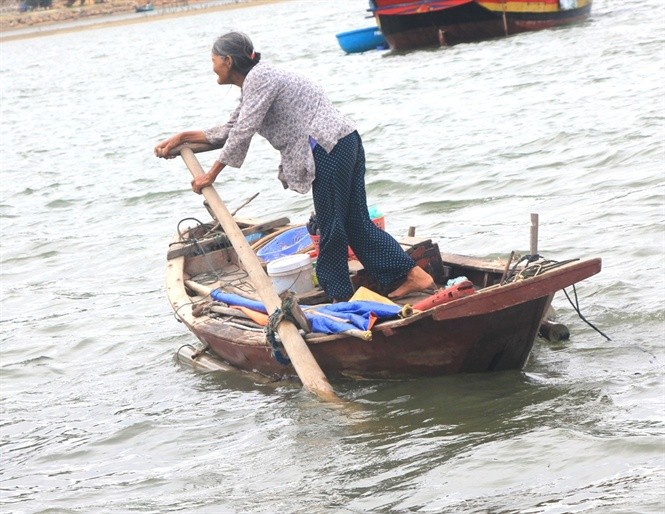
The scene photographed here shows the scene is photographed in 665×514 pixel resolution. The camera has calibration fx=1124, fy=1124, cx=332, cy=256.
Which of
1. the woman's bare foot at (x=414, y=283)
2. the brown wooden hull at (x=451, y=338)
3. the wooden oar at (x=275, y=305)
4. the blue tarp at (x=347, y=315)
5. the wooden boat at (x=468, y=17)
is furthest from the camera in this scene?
the wooden boat at (x=468, y=17)

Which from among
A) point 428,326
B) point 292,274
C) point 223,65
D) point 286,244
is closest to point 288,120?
point 223,65

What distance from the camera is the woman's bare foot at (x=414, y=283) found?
6.17 m

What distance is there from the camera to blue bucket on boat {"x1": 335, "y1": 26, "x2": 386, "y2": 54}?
26016 millimetres

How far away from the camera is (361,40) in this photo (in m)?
26.2

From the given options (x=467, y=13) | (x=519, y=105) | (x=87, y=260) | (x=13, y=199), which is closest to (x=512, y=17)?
(x=467, y=13)

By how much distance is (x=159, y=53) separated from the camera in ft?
123

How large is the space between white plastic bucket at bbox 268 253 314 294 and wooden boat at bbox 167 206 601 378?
0.26 ft

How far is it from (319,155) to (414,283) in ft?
Answer: 2.96

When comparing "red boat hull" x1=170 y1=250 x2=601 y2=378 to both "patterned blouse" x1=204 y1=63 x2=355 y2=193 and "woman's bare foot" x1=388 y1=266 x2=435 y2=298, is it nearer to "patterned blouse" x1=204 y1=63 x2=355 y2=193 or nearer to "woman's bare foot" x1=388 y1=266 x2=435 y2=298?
"woman's bare foot" x1=388 y1=266 x2=435 y2=298

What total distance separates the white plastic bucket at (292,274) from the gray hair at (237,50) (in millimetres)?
1137

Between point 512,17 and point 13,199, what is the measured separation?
40.2 feet

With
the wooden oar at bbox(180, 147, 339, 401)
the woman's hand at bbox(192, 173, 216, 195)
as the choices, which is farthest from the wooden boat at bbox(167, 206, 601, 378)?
the woman's hand at bbox(192, 173, 216, 195)

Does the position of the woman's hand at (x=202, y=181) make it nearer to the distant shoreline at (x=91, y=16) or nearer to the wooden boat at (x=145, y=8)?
the distant shoreline at (x=91, y=16)

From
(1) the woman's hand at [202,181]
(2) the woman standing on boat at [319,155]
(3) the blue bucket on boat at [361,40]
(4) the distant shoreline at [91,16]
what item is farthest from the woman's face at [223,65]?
(4) the distant shoreline at [91,16]
